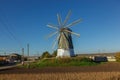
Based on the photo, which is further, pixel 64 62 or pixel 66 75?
pixel 64 62

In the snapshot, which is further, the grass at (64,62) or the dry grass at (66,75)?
the grass at (64,62)

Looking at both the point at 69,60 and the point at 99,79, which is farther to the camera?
the point at 69,60

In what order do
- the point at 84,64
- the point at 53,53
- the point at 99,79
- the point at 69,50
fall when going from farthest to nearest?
1. the point at 53,53
2. the point at 69,50
3. the point at 84,64
4. the point at 99,79

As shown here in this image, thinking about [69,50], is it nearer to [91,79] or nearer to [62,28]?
[62,28]

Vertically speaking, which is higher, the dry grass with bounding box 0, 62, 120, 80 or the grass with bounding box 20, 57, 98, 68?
the grass with bounding box 20, 57, 98, 68

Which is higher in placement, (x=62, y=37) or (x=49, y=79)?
(x=62, y=37)

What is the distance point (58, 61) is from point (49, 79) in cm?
3945

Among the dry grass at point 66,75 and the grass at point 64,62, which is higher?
the grass at point 64,62

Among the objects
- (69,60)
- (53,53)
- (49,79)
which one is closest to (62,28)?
(69,60)

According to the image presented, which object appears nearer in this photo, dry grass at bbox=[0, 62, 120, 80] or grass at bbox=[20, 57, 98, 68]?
dry grass at bbox=[0, 62, 120, 80]

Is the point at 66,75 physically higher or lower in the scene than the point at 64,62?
lower

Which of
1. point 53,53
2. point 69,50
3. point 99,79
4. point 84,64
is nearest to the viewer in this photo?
point 99,79

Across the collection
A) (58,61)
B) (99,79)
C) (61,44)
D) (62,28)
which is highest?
(62,28)

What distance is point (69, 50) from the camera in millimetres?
67875
